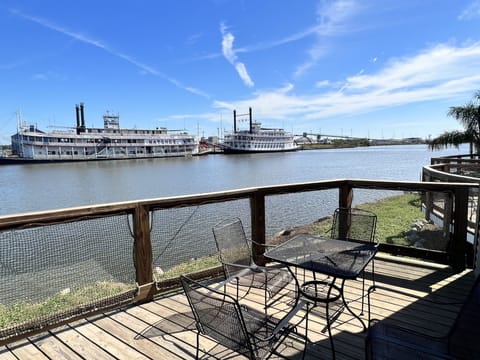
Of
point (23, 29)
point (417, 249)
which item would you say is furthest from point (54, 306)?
point (23, 29)

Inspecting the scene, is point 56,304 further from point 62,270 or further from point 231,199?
point 231,199

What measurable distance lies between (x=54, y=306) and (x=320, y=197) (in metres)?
3.33

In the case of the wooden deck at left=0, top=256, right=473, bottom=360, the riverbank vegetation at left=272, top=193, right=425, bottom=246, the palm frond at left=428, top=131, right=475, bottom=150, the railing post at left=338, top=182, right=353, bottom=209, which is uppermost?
the palm frond at left=428, top=131, right=475, bottom=150

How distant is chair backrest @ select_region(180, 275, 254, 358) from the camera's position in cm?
146

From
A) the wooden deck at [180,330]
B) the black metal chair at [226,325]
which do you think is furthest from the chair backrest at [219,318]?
the wooden deck at [180,330]

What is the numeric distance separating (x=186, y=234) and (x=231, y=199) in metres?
0.69

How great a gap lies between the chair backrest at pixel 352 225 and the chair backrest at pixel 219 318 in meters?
2.15

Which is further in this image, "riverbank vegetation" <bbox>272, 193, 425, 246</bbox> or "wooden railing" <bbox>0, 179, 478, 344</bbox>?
"riverbank vegetation" <bbox>272, 193, 425, 246</bbox>

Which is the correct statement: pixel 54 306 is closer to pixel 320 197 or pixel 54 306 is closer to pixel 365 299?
pixel 365 299

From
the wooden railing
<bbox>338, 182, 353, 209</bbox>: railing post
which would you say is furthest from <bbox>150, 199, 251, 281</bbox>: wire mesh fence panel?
<bbox>338, 182, 353, 209</bbox>: railing post

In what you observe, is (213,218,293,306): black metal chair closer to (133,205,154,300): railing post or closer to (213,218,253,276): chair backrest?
(213,218,253,276): chair backrest

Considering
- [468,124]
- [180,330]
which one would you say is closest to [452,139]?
[468,124]

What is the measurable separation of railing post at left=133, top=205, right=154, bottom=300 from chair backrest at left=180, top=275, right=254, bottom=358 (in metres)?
1.44

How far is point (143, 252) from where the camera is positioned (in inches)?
116
